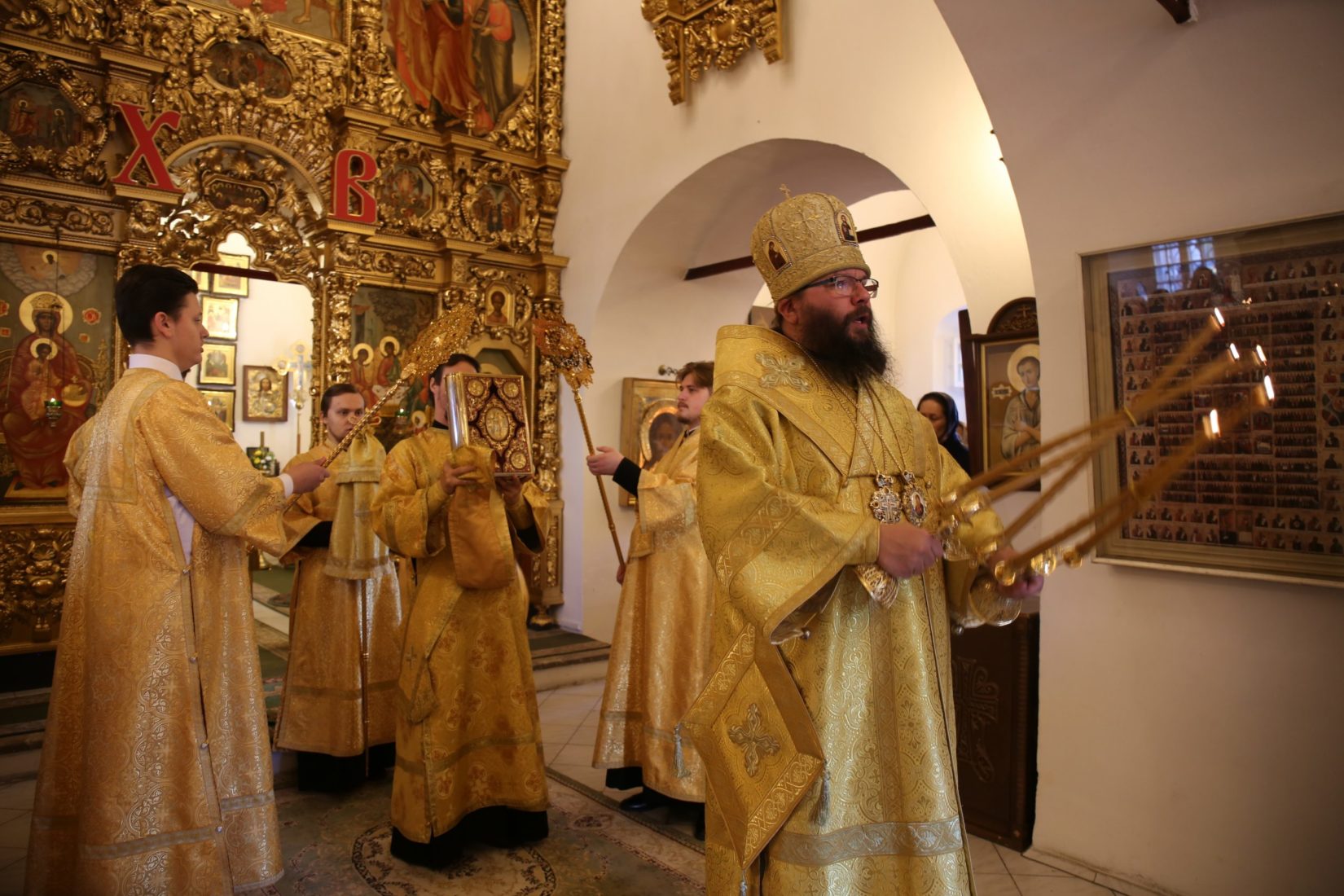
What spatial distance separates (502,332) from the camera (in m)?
8.29

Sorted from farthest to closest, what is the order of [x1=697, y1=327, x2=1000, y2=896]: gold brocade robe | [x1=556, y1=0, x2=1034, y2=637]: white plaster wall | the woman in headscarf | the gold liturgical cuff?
the woman in headscarf, [x1=556, y1=0, x2=1034, y2=637]: white plaster wall, the gold liturgical cuff, [x1=697, y1=327, x2=1000, y2=896]: gold brocade robe

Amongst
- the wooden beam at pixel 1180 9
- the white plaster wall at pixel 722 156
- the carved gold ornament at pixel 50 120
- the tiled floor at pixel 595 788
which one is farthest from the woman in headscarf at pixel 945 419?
the carved gold ornament at pixel 50 120

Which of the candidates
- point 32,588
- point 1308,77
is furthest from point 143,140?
point 1308,77

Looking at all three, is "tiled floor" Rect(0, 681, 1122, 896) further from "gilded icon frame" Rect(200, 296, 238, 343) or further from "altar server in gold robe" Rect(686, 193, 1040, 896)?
"gilded icon frame" Rect(200, 296, 238, 343)

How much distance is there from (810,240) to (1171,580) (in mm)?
2057

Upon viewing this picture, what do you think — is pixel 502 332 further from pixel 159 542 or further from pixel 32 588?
pixel 159 542

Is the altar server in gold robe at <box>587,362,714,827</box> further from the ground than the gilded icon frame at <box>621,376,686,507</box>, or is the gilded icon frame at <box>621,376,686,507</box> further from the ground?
the gilded icon frame at <box>621,376,686,507</box>

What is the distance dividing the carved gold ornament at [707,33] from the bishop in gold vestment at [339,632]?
155 inches

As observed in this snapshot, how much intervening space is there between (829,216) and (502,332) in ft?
21.3

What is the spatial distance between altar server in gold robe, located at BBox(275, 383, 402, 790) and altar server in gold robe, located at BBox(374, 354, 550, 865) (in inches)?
41.2

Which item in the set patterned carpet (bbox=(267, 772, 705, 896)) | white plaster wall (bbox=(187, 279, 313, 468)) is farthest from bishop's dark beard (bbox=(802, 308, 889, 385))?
white plaster wall (bbox=(187, 279, 313, 468))

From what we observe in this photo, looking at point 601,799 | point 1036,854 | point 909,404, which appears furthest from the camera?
point 601,799

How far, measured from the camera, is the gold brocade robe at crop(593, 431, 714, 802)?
155 inches

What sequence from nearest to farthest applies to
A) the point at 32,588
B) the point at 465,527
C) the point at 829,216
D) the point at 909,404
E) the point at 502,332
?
the point at 829,216 < the point at 909,404 < the point at 465,527 < the point at 32,588 < the point at 502,332
